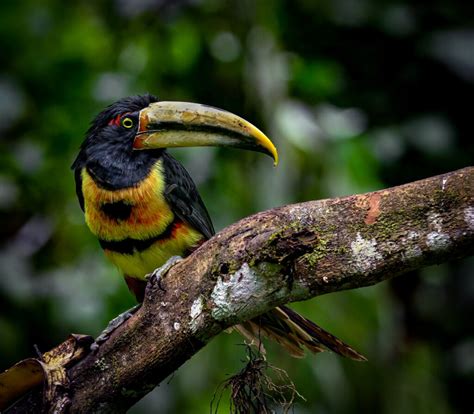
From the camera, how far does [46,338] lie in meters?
4.31

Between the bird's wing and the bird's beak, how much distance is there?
151mm

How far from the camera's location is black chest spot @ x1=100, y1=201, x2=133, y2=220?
339cm

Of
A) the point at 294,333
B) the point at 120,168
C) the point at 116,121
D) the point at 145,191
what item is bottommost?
the point at 294,333

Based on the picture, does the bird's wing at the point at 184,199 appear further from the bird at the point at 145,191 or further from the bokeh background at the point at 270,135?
the bokeh background at the point at 270,135

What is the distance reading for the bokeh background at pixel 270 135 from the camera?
A: 4.16 metres

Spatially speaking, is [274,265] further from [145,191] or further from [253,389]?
[145,191]

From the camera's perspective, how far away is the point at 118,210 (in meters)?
3.39

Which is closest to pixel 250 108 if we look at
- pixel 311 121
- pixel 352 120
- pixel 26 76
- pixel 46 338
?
pixel 311 121

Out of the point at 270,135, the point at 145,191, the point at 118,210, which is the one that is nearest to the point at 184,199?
the point at 145,191

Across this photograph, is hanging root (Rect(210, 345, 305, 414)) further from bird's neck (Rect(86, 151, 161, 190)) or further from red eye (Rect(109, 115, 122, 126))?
red eye (Rect(109, 115, 122, 126))

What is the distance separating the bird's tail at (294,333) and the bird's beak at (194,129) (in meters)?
0.57

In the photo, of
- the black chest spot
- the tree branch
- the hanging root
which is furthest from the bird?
the tree branch

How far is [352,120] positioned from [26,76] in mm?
1865

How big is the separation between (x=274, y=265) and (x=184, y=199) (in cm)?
108
